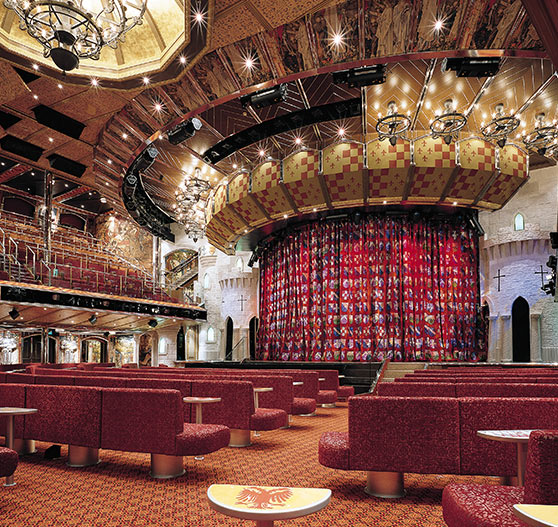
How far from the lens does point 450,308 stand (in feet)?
52.6

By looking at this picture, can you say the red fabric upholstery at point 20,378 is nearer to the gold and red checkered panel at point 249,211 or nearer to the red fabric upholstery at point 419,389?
the red fabric upholstery at point 419,389

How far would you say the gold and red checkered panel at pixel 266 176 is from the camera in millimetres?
12477

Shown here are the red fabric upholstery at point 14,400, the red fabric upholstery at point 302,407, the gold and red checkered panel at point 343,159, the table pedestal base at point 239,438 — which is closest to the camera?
the red fabric upholstery at point 14,400

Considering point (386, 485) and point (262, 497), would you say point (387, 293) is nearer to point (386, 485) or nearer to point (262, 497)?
point (386, 485)

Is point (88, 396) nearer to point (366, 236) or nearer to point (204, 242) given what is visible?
point (366, 236)

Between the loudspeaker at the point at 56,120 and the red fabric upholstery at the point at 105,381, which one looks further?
the loudspeaker at the point at 56,120

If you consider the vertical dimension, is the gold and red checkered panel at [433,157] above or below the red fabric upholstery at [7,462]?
above

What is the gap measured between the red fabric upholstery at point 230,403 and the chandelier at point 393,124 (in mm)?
6702

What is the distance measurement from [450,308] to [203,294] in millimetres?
11064

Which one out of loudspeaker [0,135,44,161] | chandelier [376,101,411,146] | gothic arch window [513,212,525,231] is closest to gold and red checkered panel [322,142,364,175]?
chandelier [376,101,411,146]

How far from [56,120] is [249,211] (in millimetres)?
5317

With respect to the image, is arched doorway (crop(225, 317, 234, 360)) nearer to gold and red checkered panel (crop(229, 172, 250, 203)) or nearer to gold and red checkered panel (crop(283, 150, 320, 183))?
gold and red checkered panel (crop(229, 172, 250, 203))

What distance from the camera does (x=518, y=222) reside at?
15469mm

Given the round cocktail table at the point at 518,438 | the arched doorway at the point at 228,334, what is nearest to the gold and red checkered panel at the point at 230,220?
the arched doorway at the point at 228,334
